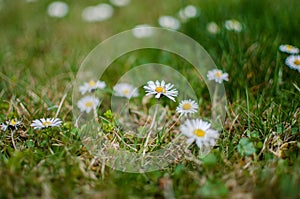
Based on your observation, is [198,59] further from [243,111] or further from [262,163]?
[262,163]

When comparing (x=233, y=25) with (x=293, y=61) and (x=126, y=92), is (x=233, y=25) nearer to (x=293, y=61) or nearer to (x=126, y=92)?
(x=293, y=61)

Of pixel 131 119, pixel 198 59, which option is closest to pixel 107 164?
pixel 131 119

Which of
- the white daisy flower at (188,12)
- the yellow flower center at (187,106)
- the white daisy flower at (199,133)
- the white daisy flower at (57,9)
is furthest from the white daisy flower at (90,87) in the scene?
the white daisy flower at (57,9)

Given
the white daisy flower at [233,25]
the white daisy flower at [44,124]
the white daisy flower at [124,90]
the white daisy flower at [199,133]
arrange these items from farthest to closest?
1. the white daisy flower at [233,25]
2. the white daisy flower at [124,90]
3. the white daisy flower at [44,124]
4. the white daisy flower at [199,133]

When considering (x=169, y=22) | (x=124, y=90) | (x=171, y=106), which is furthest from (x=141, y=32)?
(x=171, y=106)

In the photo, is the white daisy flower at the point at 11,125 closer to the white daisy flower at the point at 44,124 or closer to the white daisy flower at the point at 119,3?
the white daisy flower at the point at 44,124

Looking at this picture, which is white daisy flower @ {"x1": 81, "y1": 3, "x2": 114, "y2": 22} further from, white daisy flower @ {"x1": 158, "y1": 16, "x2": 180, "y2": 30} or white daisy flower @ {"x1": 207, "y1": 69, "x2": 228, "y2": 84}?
white daisy flower @ {"x1": 207, "y1": 69, "x2": 228, "y2": 84}

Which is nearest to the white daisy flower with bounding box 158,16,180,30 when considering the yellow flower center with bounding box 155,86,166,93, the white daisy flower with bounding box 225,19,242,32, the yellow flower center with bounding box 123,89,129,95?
the white daisy flower with bounding box 225,19,242,32

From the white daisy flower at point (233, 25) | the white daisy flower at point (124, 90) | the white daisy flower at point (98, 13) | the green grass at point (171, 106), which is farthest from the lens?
the white daisy flower at point (98, 13)
